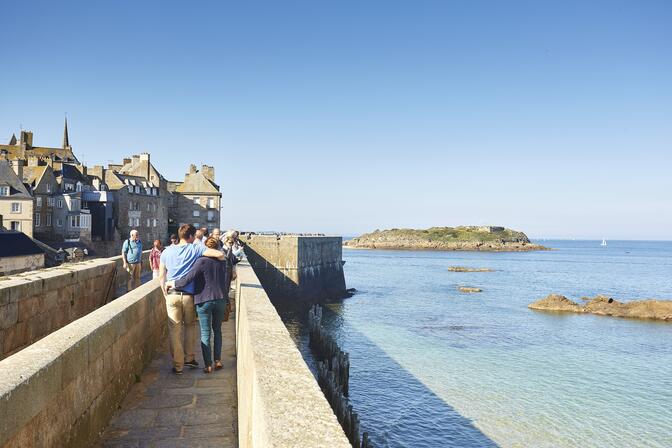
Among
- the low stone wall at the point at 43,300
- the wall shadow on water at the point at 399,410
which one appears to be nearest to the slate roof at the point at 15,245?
the wall shadow on water at the point at 399,410

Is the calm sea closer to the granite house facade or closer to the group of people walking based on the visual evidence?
the group of people walking

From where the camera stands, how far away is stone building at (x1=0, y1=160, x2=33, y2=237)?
146 feet

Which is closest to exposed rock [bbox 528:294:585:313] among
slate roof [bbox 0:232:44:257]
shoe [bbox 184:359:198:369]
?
slate roof [bbox 0:232:44:257]

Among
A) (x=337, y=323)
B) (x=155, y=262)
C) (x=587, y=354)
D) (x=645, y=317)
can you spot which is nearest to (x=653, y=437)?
(x=587, y=354)

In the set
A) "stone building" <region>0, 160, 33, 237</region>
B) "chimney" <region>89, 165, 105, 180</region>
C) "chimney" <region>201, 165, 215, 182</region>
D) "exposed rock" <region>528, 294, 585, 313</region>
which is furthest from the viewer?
"chimney" <region>201, 165, 215, 182</region>

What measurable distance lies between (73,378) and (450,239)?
6649 inches

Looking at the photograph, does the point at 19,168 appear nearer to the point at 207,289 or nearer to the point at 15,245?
the point at 15,245

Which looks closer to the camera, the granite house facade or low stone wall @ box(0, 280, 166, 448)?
low stone wall @ box(0, 280, 166, 448)

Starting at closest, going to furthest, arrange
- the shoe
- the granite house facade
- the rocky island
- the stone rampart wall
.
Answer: the shoe → the stone rampart wall → the granite house facade → the rocky island

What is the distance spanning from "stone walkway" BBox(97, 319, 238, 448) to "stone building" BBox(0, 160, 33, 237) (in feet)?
149

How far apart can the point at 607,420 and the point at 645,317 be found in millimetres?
25095

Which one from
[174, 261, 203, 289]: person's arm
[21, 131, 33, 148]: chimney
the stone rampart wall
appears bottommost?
the stone rampart wall

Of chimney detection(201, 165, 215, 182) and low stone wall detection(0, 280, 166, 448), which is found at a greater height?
chimney detection(201, 165, 215, 182)

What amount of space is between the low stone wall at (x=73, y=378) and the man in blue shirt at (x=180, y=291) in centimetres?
40
